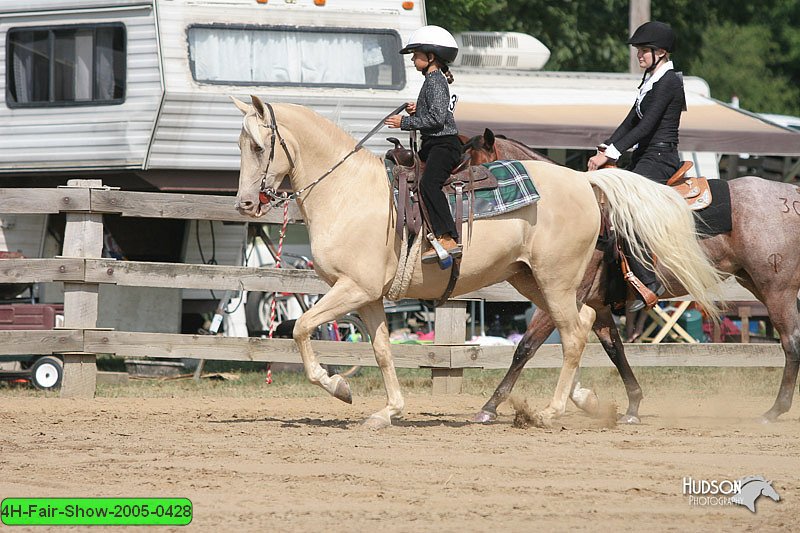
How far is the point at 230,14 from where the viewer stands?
13320 millimetres

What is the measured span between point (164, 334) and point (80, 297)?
32.0 inches

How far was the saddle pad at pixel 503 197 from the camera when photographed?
316 inches

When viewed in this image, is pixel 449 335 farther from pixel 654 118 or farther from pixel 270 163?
pixel 270 163

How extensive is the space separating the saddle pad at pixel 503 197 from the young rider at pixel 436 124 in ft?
0.53

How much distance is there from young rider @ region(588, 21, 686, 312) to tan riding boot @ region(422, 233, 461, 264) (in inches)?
61.9

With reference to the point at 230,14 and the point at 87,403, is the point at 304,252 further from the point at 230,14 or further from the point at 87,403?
the point at 87,403

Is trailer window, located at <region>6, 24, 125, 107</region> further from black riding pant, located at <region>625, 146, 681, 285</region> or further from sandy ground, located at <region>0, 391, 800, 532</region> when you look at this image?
black riding pant, located at <region>625, 146, 681, 285</region>

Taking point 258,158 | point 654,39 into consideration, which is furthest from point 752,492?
point 654,39

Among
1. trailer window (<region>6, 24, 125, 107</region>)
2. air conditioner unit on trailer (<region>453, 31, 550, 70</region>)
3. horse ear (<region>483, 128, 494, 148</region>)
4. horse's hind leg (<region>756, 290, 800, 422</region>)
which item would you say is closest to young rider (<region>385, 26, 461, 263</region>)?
horse ear (<region>483, 128, 494, 148</region>)

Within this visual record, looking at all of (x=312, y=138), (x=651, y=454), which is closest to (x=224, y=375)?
(x=312, y=138)

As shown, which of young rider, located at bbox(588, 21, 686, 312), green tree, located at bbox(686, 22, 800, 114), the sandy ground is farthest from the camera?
green tree, located at bbox(686, 22, 800, 114)

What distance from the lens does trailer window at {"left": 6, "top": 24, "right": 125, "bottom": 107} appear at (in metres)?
13.4

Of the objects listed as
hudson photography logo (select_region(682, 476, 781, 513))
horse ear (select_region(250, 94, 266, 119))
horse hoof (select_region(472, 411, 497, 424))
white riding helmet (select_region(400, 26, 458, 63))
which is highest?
white riding helmet (select_region(400, 26, 458, 63))

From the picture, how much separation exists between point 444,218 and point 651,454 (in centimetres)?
206
